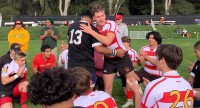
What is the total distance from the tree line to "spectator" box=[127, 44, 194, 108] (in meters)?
42.8

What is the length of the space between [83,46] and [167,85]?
2.16 m

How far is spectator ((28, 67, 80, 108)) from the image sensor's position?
2193 millimetres

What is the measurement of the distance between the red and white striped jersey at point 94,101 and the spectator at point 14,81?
2.95 metres

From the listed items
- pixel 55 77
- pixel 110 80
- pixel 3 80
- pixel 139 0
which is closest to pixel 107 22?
pixel 110 80

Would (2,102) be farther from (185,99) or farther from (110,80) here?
(185,99)

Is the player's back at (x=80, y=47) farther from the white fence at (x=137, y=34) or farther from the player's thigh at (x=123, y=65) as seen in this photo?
the white fence at (x=137, y=34)

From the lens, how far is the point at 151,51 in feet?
23.3

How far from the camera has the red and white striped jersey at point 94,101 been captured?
11.9ft

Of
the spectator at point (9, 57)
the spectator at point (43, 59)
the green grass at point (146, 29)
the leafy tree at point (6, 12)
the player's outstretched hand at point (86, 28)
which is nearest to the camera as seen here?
the player's outstretched hand at point (86, 28)

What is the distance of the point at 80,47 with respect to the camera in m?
5.43

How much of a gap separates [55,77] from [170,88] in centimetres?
159

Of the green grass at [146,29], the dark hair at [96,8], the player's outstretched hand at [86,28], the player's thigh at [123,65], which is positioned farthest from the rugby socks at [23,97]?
the green grass at [146,29]

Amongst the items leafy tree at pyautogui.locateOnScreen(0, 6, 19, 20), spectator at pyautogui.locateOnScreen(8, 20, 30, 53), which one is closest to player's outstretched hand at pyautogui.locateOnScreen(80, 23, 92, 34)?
spectator at pyautogui.locateOnScreen(8, 20, 30, 53)

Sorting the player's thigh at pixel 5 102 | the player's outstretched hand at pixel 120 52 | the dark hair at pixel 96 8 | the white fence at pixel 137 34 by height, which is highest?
the dark hair at pixel 96 8
